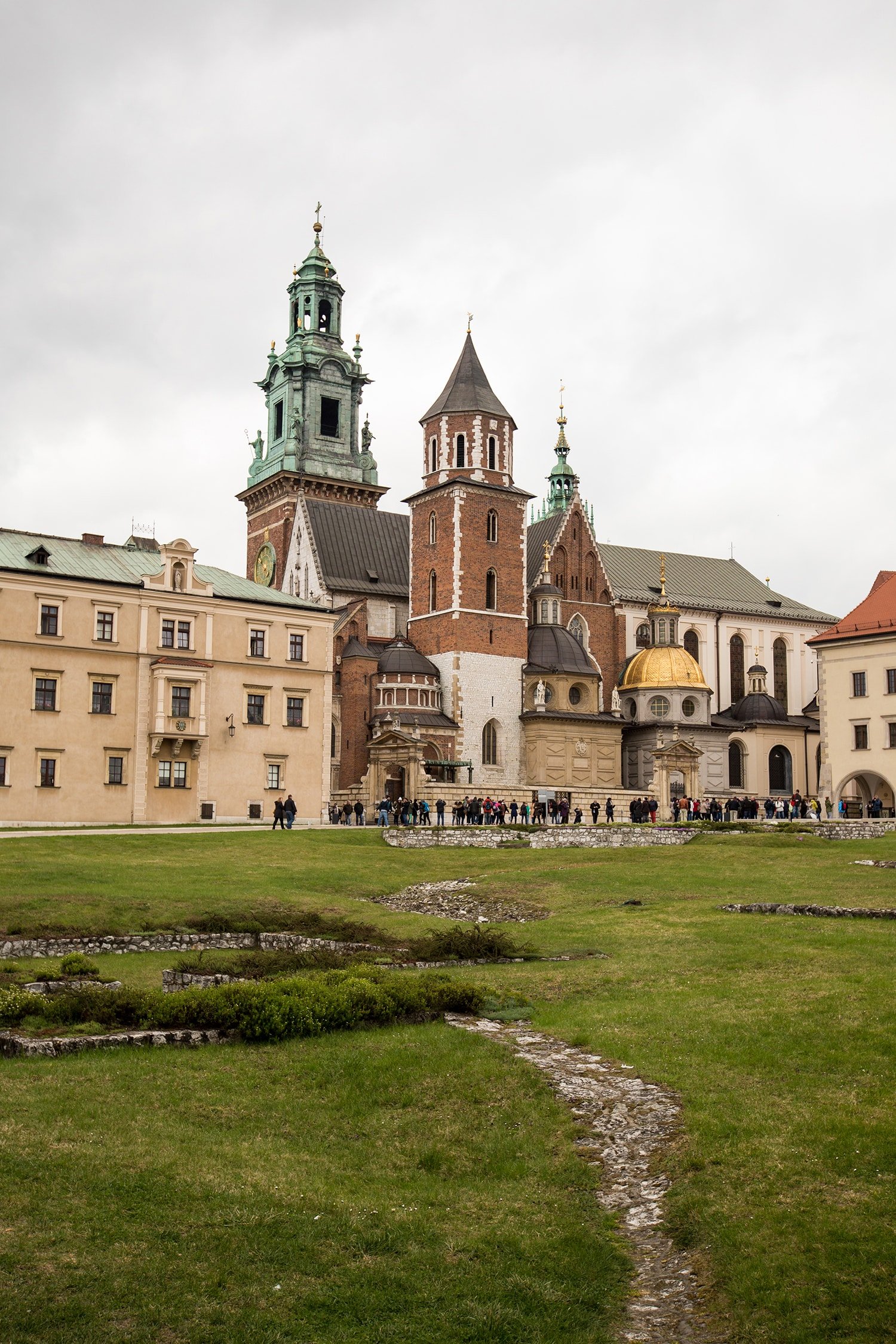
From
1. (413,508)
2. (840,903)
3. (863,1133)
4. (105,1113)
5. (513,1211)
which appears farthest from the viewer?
(413,508)

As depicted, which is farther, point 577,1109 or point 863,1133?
point 577,1109

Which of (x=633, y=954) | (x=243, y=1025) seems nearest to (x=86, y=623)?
(x=633, y=954)

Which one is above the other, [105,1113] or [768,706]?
[768,706]

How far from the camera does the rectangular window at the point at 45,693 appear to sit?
49594mm

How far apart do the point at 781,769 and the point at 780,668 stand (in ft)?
38.9

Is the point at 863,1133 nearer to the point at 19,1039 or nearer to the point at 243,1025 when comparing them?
the point at 243,1025

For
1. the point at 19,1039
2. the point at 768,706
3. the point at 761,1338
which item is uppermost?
the point at 768,706

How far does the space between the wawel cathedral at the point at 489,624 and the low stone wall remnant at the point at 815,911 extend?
121 feet

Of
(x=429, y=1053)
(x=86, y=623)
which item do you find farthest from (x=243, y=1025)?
(x=86, y=623)

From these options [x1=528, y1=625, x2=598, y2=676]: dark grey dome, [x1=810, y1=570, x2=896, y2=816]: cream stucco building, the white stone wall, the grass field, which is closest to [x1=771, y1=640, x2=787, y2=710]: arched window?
[x1=528, y1=625, x2=598, y2=676]: dark grey dome

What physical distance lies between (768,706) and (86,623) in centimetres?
5088

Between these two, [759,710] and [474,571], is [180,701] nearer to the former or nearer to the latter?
[474,571]

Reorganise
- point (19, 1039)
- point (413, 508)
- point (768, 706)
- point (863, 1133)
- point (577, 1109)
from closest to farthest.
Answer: point (863, 1133) → point (577, 1109) → point (19, 1039) → point (413, 508) → point (768, 706)

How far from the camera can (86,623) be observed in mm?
50781
